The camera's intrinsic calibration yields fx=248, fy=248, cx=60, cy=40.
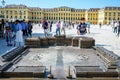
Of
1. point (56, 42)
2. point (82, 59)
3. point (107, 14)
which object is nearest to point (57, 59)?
point (82, 59)

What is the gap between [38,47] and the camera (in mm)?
13531

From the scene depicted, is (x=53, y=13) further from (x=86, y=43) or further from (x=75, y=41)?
(x=86, y=43)

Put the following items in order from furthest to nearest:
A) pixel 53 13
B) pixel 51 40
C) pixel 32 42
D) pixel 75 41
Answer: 1. pixel 53 13
2. pixel 51 40
3. pixel 75 41
4. pixel 32 42

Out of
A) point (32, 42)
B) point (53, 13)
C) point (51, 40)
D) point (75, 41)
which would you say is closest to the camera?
point (32, 42)

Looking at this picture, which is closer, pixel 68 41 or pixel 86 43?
pixel 86 43

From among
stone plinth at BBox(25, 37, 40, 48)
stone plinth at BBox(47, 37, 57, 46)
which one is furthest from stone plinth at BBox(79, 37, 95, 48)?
stone plinth at BBox(25, 37, 40, 48)

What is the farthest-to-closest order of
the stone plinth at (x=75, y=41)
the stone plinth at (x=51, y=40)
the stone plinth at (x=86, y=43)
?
the stone plinth at (x=51, y=40)
the stone plinth at (x=75, y=41)
the stone plinth at (x=86, y=43)

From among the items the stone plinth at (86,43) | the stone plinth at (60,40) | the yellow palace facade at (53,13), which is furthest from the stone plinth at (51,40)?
the yellow palace facade at (53,13)

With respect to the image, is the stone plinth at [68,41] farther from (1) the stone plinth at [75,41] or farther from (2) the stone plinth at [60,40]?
(1) the stone plinth at [75,41]

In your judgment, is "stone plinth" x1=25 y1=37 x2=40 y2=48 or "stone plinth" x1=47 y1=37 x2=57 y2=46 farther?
"stone plinth" x1=47 y1=37 x2=57 y2=46

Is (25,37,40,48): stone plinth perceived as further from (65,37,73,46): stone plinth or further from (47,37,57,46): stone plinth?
(65,37,73,46): stone plinth

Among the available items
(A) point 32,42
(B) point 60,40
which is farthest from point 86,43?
(A) point 32,42

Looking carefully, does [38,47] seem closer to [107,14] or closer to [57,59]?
[57,59]

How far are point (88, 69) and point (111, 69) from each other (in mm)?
689
